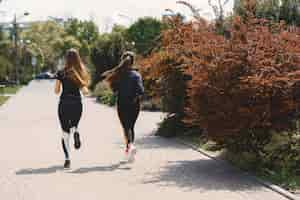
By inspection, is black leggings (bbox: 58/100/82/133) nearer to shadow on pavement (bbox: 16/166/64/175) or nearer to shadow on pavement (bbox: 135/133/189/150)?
shadow on pavement (bbox: 16/166/64/175)

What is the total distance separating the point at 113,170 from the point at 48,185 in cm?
156

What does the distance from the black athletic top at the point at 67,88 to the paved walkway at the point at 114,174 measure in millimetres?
1163

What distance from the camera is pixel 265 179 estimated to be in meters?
9.08

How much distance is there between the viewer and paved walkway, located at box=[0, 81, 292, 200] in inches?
324

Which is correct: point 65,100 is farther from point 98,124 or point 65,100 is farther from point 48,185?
point 98,124

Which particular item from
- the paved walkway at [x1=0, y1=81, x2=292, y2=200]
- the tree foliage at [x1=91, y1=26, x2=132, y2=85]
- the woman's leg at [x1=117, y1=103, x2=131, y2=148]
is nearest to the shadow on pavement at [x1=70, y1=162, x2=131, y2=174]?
Result: the paved walkway at [x1=0, y1=81, x2=292, y2=200]

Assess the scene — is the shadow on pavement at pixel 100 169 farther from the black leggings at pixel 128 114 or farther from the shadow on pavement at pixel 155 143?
the shadow on pavement at pixel 155 143

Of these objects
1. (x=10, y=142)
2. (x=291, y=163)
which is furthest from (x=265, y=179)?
(x=10, y=142)

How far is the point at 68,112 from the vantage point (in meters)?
10.6

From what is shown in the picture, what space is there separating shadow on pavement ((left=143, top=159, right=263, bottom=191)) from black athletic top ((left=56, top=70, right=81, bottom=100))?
1.93 meters

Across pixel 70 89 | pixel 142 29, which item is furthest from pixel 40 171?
pixel 142 29

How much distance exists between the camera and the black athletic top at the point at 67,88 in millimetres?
10570

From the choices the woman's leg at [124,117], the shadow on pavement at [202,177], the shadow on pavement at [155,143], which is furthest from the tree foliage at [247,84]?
the shadow on pavement at [155,143]

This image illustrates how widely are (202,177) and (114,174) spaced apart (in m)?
1.36
